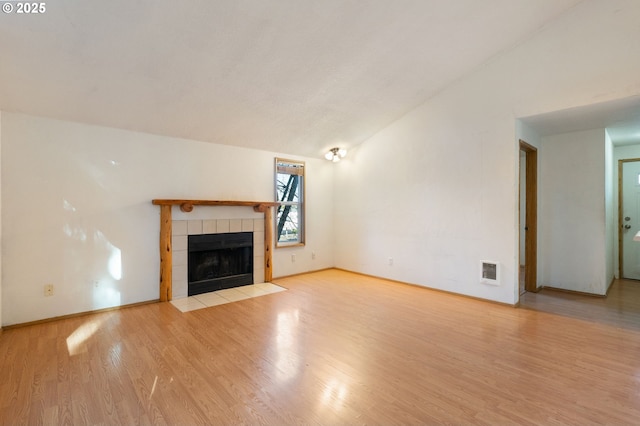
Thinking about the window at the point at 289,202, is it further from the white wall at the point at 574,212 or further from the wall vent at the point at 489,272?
the white wall at the point at 574,212

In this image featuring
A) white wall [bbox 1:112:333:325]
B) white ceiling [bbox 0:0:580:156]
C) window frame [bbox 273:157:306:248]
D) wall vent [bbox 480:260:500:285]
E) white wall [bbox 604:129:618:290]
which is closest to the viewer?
white ceiling [bbox 0:0:580:156]

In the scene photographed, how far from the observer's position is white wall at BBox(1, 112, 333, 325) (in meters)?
3.14

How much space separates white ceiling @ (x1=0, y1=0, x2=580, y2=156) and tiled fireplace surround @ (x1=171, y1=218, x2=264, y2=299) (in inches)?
49.5

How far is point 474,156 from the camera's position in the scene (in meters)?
4.07

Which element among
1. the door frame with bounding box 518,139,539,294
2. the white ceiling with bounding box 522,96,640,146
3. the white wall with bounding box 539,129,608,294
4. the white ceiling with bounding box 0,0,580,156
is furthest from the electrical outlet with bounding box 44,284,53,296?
the white wall with bounding box 539,129,608,294

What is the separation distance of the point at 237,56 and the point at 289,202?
9.69ft

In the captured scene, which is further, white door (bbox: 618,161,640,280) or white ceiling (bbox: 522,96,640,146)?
white door (bbox: 618,161,640,280)

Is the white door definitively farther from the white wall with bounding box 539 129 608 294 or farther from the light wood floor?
the light wood floor

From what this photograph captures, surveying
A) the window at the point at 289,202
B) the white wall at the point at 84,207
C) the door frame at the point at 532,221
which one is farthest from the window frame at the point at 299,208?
the door frame at the point at 532,221

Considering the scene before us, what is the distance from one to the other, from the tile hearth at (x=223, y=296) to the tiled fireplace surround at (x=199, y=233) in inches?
7.5

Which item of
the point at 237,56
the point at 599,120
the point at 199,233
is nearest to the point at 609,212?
the point at 599,120

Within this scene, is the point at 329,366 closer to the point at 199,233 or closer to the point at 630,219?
the point at 199,233

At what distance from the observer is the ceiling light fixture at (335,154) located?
5.70 meters

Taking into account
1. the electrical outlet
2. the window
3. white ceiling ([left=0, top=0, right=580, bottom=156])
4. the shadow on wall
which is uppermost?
white ceiling ([left=0, top=0, right=580, bottom=156])
